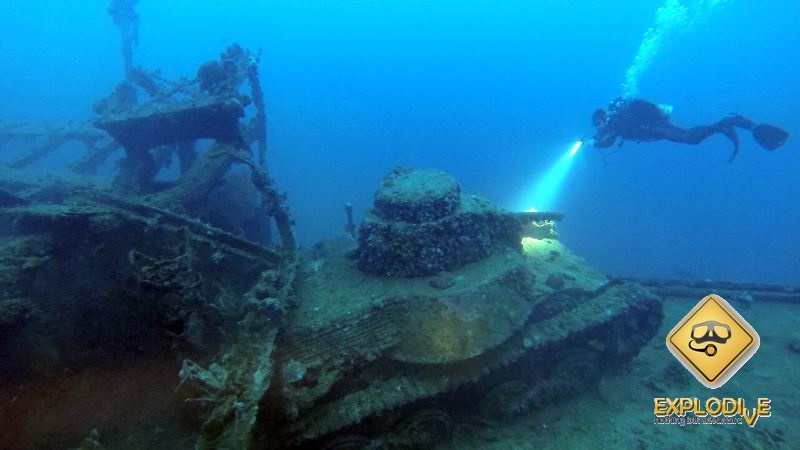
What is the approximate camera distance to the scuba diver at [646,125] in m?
11.8

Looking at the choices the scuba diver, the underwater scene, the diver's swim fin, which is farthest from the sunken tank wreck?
the diver's swim fin

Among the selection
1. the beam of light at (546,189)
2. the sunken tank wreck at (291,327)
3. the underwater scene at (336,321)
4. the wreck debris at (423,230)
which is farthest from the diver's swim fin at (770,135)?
the beam of light at (546,189)

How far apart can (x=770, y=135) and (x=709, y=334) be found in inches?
307

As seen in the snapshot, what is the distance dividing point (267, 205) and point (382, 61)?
128 meters

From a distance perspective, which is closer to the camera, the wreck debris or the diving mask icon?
the diving mask icon

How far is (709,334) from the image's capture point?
21.6 ft

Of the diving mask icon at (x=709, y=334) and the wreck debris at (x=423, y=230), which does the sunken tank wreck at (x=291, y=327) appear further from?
the diving mask icon at (x=709, y=334)

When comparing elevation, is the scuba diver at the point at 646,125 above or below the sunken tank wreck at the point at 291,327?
above

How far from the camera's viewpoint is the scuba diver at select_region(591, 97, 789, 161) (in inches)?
465

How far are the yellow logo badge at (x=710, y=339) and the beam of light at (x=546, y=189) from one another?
39363 mm

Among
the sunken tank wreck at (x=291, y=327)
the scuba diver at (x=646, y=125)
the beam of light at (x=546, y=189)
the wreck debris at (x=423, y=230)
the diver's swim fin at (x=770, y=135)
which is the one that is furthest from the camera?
the beam of light at (x=546, y=189)

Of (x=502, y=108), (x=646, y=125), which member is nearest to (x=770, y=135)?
(x=646, y=125)

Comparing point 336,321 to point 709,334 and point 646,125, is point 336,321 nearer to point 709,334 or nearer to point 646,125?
point 709,334

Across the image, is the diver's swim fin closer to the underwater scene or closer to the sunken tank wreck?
the underwater scene
